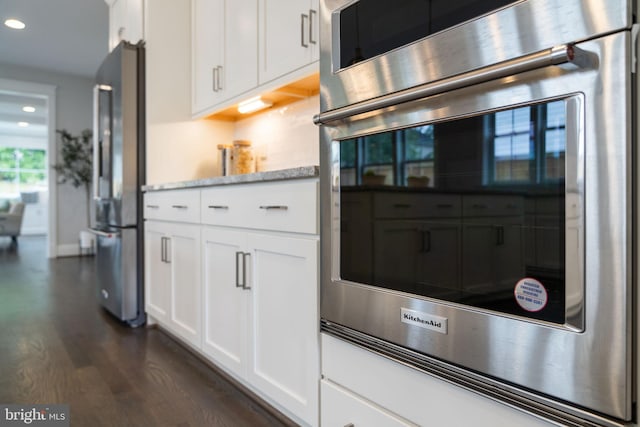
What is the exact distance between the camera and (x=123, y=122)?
8.45 feet

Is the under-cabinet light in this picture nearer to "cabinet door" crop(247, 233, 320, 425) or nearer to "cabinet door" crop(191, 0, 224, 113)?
"cabinet door" crop(191, 0, 224, 113)

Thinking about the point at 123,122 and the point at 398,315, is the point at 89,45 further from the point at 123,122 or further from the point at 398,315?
the point at 398,315

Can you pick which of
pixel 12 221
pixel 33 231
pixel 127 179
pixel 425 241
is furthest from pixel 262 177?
pixel 33 231

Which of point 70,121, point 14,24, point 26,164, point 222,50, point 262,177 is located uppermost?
point 14,24

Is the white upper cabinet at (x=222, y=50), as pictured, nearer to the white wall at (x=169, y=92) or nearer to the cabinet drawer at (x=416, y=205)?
the white wall at (x=169, y=92)

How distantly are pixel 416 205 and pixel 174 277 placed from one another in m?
A: 1.64

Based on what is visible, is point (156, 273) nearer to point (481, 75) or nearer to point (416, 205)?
point (416, 205)

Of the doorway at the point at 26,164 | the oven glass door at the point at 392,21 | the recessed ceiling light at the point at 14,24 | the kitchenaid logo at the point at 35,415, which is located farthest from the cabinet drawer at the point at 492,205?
the doorway at the point at 26,164

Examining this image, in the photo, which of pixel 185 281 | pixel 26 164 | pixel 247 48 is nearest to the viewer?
pixel 247 48

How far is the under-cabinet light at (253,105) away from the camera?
7.28 feet

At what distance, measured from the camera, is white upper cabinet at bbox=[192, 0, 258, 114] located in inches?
78.0

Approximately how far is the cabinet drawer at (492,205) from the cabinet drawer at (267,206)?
50cm

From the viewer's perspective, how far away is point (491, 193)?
2.65 ft

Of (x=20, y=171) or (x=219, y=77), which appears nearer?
(x=219, y=77)
